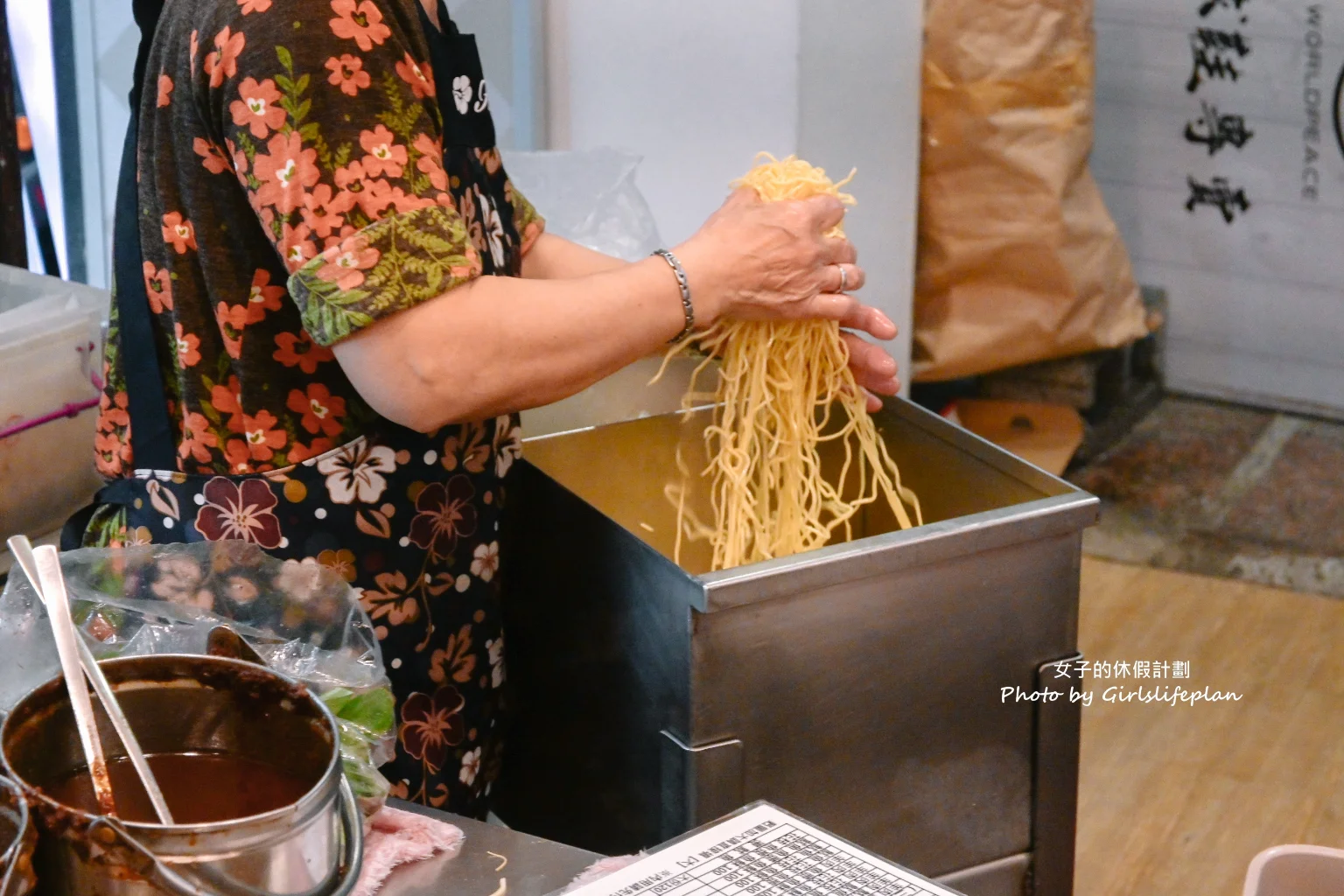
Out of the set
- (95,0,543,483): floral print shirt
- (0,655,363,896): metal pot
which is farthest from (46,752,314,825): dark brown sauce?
(95,0,543,483): floral print shirt

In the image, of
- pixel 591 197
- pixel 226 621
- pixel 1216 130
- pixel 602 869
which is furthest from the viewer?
pixel 1216 130

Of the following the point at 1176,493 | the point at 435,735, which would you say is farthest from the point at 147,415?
the point at 1176,493

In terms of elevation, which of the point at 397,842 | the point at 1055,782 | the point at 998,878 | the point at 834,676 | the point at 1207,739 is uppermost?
the point at 397,842

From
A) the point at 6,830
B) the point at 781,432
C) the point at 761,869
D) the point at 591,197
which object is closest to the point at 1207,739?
the point at 781,432

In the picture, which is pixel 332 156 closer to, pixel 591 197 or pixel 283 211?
pixel 283 211

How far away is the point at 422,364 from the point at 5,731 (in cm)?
47

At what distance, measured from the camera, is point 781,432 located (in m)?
1.76

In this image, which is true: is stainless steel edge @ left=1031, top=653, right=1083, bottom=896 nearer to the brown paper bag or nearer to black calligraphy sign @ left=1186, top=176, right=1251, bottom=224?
the brown paper bag

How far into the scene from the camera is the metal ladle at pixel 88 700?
852 millimetres

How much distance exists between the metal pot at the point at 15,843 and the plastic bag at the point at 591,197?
140 cm

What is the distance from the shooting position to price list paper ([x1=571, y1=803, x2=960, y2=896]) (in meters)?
0.94

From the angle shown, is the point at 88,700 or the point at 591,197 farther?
Answer: the point at 591,197

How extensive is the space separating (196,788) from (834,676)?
2.48 feet

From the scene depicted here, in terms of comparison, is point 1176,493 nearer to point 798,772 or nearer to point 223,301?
point 798,772
